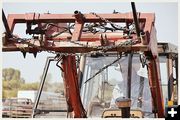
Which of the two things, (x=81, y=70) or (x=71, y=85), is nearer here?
(x=71, y=85)

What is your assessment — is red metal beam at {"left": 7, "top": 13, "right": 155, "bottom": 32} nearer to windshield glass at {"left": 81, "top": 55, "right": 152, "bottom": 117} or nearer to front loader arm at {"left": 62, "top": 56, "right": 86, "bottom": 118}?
front loader arm at {"left": 62, "top": 56, "right": 86, "bottom": 118}

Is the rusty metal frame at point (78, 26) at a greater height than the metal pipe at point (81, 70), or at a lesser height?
greater

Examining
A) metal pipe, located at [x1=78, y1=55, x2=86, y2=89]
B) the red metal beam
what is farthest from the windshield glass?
the red metal beam

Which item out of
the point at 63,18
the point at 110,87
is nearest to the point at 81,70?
the point at 110,87

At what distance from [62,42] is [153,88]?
3.76 ft

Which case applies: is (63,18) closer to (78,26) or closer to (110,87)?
(78,26)

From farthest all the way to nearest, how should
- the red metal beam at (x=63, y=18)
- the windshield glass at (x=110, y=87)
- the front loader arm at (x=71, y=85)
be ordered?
the windshield glass at (x=110, y=87) → the front loader arm at (x=71, y=85) → the red metal beam at (x=63, y=18)

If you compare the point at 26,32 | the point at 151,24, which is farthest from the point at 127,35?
the point at 26,32

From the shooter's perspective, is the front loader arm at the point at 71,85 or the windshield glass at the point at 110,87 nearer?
the front loader arm at the point at 71,85

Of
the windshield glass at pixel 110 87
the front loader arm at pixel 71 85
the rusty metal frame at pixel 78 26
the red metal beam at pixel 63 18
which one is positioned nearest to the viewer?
the rusty metal frame at pixel 78 26

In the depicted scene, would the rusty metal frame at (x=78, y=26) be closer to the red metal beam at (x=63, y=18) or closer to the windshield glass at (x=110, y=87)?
the red metal beam at (x=63, y=18)

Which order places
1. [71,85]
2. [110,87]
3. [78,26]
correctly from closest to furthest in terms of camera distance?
[78,26] → [71,85] → [110,87]

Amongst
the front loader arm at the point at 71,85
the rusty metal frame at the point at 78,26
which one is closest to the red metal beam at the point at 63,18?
the rusty metal frame at the point at 78,26

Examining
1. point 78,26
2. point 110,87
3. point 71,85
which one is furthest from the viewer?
point 110,87
